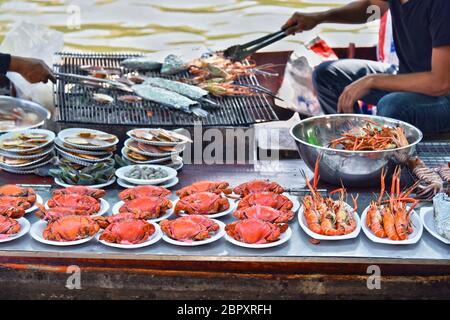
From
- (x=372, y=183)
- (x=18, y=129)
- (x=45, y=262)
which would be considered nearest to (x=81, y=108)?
(x=18, y=129)

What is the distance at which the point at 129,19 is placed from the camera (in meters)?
7.75

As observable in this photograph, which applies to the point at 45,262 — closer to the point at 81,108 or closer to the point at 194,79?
the point at 81,108

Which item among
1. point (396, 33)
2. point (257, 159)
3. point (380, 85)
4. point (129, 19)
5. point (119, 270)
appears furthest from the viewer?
point (129, 19)

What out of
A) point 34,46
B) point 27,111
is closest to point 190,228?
point 27,111

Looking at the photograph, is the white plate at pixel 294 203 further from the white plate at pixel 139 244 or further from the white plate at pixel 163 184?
the white plate at pixel 139 244

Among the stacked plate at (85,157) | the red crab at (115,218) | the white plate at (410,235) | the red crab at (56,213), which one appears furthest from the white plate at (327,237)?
the stacked plate at (85,157)

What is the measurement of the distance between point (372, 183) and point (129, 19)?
15.5 ft

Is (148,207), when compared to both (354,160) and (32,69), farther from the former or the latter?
(32,69)

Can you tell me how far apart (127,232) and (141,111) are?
1.57m

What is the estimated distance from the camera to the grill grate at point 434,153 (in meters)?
4.10

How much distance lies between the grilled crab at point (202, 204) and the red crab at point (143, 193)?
16 centimetres

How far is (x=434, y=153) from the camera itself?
425 cm

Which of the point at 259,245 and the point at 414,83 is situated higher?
the point at 414,83

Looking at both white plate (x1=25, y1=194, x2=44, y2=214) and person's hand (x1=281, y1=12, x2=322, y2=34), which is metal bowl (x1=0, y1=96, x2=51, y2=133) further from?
person's hand (x1=281, y1=12, x2=322, y2=34)
